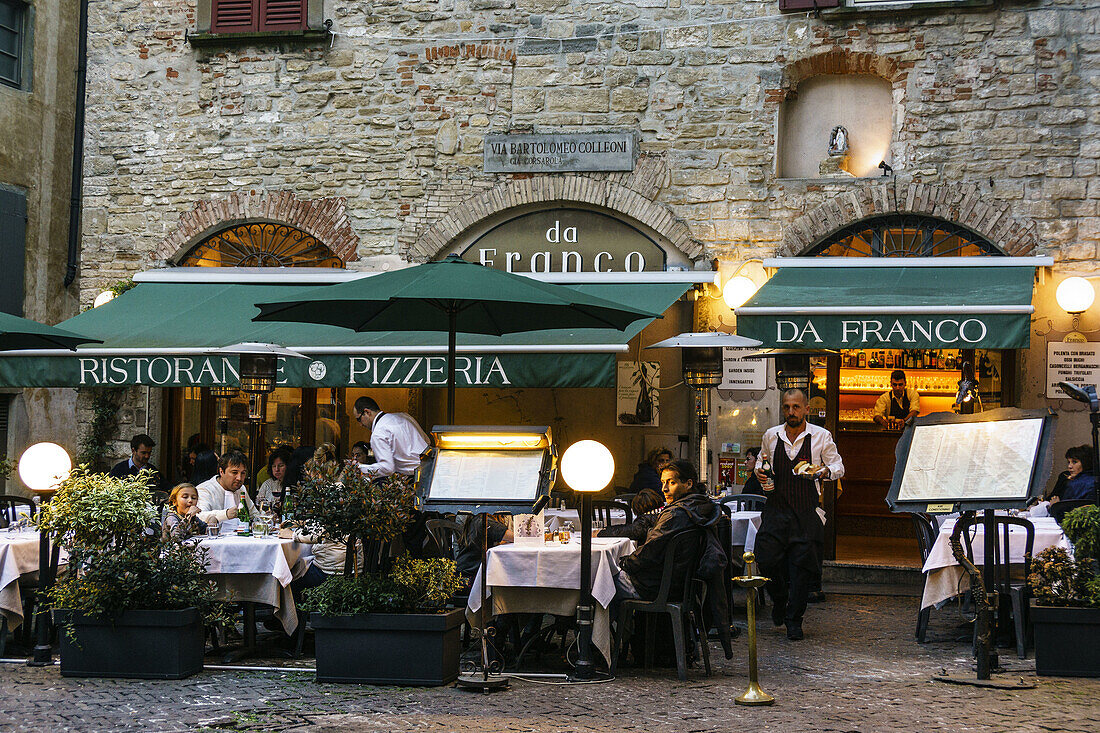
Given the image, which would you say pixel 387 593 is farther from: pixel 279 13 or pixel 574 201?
pixel 279 13

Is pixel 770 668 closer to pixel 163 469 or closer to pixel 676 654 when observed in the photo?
pixel 676 654

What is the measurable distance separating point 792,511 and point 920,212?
165 inches

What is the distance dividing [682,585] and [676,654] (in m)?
0.40

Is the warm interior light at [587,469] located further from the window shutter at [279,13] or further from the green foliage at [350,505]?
the window shutter at [279,13]

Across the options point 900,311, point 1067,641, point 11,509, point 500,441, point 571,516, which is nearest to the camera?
point 1067,641

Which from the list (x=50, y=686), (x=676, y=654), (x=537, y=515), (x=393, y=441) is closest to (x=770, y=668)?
(x=676, y=654)

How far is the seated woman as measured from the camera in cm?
768

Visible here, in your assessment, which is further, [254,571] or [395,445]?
[395,445]

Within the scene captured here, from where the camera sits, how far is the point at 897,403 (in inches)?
576

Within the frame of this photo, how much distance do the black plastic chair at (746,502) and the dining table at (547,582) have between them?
2.93 m

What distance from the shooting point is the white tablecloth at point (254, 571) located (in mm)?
7504

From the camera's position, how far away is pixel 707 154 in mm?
12094

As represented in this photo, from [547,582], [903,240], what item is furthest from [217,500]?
[903,240]

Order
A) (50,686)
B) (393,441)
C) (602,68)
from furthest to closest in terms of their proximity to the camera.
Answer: (602,68) < (393,441) < (50,686)
